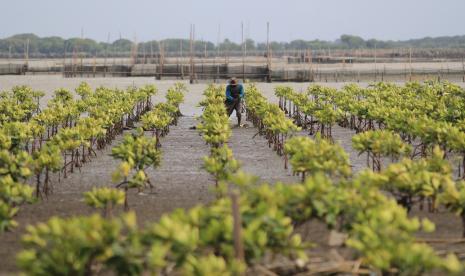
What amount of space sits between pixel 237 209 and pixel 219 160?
4.58 meters

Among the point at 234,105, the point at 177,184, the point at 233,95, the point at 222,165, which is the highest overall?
the point at 233,95

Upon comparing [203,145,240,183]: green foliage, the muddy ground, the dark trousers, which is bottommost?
the muddy ground

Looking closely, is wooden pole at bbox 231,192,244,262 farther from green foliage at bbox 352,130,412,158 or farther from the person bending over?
the person bending over

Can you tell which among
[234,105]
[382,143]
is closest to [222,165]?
[382,143]

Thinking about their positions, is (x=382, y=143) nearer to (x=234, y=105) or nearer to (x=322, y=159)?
(x=322, y=159)

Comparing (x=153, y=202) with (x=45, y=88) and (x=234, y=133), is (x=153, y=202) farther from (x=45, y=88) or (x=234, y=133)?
(x=45, y=88)

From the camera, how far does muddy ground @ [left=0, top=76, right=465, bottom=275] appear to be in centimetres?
880

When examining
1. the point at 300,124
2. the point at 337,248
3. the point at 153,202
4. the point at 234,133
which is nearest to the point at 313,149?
the point at 337,248

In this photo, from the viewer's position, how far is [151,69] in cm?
5494

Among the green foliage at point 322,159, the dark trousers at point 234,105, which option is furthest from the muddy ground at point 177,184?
the dark trousers at point 234,105

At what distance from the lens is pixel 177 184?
40.3 feet

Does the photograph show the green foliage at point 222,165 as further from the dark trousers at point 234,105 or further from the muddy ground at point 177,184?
the dark trousers at point 234,105

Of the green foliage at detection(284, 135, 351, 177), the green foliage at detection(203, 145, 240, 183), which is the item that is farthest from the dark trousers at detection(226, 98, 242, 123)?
the green foliage at detection(284, 135, 351, 177)

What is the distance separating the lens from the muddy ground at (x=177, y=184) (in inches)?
347
